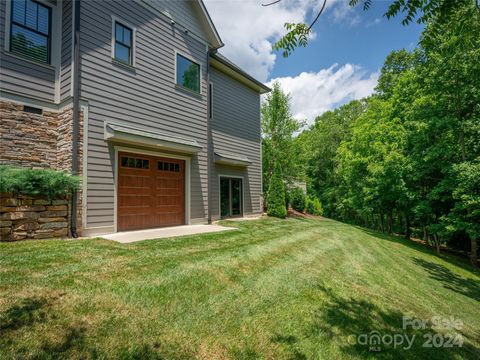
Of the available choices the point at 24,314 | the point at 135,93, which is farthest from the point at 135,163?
the point at 24,314

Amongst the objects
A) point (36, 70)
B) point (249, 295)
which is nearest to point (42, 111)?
point (36, 70)

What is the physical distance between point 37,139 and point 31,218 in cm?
226

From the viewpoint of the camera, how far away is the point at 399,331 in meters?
3.52

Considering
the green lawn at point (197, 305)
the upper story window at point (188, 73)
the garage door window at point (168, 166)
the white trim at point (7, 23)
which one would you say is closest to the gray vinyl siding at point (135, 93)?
the upper story window at point (188, 73)

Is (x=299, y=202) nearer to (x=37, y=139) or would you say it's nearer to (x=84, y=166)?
(x=84, y=166)

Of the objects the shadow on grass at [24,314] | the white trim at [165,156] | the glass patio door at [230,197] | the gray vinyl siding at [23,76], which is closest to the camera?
the shadow on grass at [24,314]

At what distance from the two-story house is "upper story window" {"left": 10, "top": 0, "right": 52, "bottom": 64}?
23 millimetres

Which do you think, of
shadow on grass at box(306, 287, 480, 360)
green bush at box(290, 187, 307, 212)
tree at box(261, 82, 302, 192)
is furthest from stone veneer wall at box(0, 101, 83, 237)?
green bush at box(290, 187, 307, 212)

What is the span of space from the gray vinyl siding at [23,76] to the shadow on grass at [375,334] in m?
7.93

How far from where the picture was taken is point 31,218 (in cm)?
526

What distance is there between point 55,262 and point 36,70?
524cm

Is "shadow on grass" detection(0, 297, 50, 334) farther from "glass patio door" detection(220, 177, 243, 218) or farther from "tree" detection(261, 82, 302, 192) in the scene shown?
"tree" detection(261, 82, 302, 192)

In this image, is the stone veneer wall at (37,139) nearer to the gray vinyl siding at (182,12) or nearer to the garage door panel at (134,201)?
the garage door panel at (134,201)

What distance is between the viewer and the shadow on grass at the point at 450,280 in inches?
296
